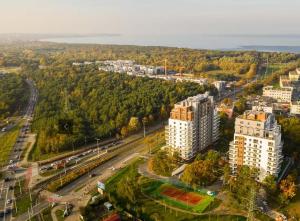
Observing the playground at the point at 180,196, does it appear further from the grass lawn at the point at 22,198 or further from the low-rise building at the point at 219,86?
the low-rise building at the point at 219,86

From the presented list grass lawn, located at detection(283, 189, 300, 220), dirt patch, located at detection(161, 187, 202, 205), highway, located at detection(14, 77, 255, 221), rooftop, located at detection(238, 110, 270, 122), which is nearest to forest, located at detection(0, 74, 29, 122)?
highway, located at detection(14, 77, 255, 221)

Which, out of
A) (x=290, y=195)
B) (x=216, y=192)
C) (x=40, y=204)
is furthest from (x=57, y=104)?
(x=290, y=195)

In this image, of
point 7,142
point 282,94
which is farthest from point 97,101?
point 282,94

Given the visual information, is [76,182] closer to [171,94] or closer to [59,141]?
[59,141]

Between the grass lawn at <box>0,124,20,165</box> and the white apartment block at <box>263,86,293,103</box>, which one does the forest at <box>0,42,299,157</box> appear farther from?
the white apartment block at <box>263,86,293,103</box>

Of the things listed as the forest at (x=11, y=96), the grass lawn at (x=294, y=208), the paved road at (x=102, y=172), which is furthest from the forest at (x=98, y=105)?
the grass lawn at (x=294, y=208)
